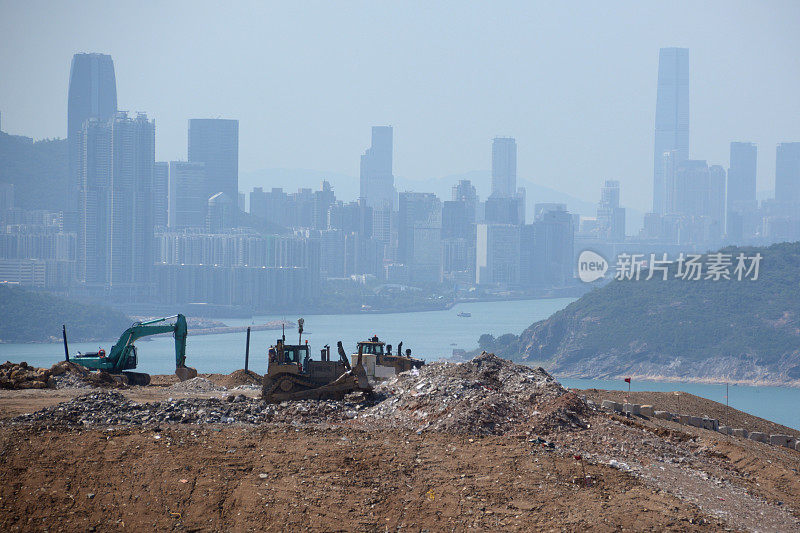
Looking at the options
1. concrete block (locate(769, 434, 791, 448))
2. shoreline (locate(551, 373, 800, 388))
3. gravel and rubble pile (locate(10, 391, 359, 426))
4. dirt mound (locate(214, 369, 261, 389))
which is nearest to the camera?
gravel and rubble pile (locate(10, 391, 359, 426))

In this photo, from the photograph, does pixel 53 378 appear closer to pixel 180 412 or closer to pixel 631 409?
pixel 180 412

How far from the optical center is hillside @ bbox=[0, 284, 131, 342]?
468ft

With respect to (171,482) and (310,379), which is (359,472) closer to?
(171,482)

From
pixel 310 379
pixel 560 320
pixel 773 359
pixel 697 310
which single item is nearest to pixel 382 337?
pixel 560 320

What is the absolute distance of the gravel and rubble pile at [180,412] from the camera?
2039 centimetres

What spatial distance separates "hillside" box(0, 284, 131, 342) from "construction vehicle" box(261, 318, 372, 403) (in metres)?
126

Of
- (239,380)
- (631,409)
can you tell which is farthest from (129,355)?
(631,409)

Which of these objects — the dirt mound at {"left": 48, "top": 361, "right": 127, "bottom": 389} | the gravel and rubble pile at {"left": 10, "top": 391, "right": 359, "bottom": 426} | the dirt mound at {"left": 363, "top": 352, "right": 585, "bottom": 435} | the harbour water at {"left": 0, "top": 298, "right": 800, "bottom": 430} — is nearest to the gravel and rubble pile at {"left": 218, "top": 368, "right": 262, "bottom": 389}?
the dirt mound at {"left": 48, "top": 361, "right": 127, "bottom": 389}

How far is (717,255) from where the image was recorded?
13900 centimetres

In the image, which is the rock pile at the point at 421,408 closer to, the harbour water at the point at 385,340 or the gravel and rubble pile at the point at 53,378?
the gravel and rubble pile at the point at 53,378

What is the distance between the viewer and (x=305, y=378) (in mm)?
24438

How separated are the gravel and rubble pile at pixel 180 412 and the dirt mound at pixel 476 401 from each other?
1.13 metres

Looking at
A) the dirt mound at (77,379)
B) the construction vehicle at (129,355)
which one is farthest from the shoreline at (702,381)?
the dirt mound at (77,379)

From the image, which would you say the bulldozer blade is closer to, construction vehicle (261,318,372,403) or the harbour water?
construction vehicle (261,318,372,403)
